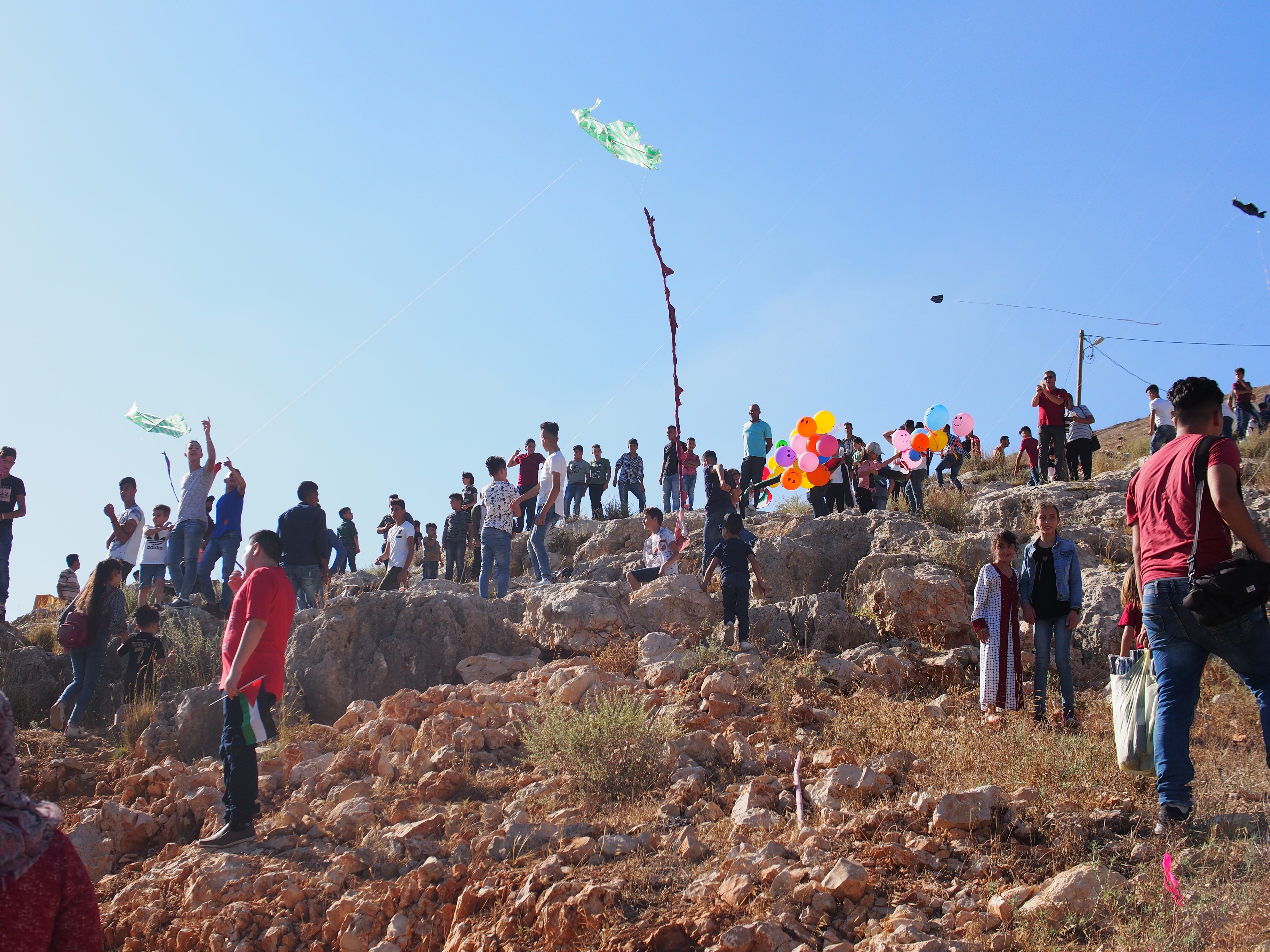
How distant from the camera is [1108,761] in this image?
5.14 metres

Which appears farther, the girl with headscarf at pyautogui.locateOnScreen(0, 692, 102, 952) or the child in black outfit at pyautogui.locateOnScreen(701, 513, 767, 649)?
the child in black outfit at pyautogui.locateOnScreen(701, 513, 767, 649)

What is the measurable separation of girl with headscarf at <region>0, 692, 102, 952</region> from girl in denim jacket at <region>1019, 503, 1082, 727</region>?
6.01 m

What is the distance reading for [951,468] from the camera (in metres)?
Result: 18.2

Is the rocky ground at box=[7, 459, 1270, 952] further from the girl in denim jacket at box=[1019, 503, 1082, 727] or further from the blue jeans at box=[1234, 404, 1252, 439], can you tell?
the blue jeans at box=[1234, 404, 1252, 439]

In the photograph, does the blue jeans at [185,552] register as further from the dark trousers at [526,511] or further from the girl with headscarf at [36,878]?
the girl with headscarf at [36,878]

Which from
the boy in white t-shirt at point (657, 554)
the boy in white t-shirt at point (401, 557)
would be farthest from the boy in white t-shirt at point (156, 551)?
the boy in white t-shirt at point (657, 554)

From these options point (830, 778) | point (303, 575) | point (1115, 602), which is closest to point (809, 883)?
point (830, 778)

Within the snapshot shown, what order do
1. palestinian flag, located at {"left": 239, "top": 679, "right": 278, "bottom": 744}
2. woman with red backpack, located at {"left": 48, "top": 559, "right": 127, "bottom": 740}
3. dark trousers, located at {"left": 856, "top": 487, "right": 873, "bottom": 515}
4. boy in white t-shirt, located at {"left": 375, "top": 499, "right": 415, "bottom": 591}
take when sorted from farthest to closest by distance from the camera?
dark trousers, located at {"left": 856, "top": 487, "right": 873, "bottom": 515}, boy in white t-shirt, located at {"left": 375, "top": 499, "right": 415, "bottom": 591}, woman with red backpack, located at {"left": 48, "top": 559, "right": 127, "bottom": 740}, palestinian flag, located at {"left": 239, "top": 679, "right": 278, "bottom": 744}

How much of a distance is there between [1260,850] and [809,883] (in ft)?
5.96

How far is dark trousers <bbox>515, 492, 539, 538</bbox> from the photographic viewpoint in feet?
41.3

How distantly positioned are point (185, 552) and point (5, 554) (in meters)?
1.82

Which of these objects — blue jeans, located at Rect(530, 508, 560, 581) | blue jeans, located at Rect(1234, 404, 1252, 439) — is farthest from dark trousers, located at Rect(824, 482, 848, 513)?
blue jeans, located at Rect(1234, 404, 1252, 439)

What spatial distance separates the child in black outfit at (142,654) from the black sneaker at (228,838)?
3.68m

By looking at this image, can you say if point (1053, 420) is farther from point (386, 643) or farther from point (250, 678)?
point (250, 678)
